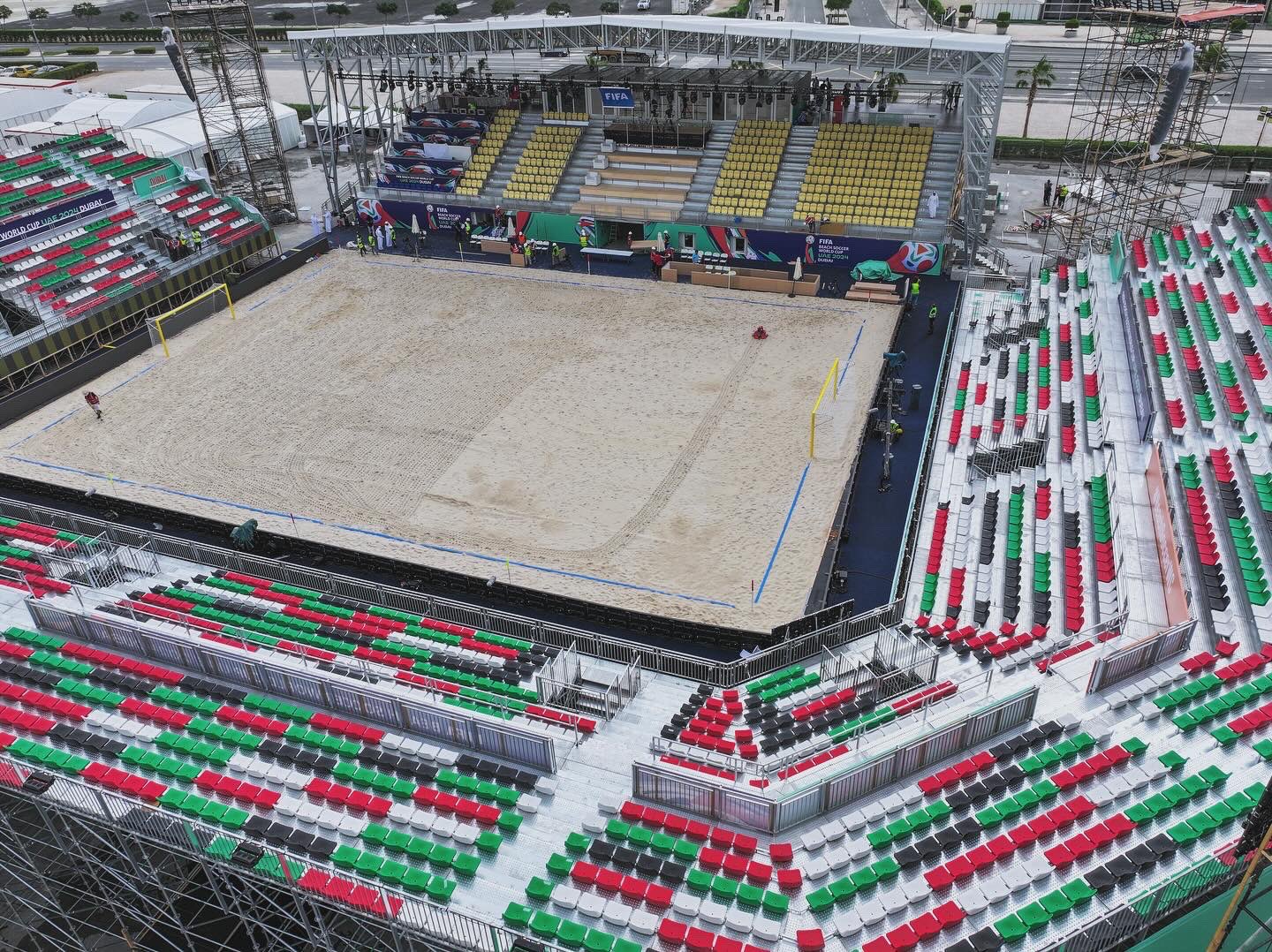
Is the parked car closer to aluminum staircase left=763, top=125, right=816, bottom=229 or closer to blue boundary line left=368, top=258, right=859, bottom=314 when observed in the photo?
blue boundary line left=368, top=258, right=859, bottom=314

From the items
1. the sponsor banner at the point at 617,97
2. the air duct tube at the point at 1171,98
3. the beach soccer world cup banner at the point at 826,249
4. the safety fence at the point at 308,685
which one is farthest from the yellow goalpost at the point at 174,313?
the air duct tube at the point at 1171,98

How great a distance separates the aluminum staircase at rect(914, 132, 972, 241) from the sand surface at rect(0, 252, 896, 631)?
562 cm

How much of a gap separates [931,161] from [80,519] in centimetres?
3684

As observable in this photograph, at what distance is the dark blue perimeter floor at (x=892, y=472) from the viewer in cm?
2241

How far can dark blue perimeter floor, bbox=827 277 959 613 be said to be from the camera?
72.8 feet

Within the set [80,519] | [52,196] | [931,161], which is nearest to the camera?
[80,519]

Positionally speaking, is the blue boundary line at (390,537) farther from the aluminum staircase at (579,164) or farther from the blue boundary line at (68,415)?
the aluminum staircase at (579,164)

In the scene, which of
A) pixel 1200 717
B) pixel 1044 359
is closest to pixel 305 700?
pixel 1200 717

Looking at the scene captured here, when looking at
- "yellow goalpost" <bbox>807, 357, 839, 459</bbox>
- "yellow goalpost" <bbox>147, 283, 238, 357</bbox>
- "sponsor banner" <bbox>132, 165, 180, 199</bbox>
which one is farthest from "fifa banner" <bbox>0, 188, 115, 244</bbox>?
"yellow goalpost" <bbox>807, 357, 839, 459</bbox>

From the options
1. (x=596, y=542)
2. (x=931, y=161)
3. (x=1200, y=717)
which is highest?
(x=931, y=161)

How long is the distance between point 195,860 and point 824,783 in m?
10.1

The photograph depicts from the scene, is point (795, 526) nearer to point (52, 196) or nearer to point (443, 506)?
point (443, 506)

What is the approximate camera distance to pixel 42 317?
33312 mm

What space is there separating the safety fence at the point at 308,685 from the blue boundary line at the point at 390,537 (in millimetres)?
6044
